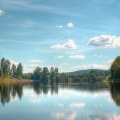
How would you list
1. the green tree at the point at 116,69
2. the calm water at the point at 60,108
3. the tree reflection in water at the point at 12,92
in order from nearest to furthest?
the calm water at the point at 60,108
the tree reflection in water at the point at 12,92
the green tree at the point at 116,69

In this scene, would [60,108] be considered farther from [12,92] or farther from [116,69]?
[116,69]

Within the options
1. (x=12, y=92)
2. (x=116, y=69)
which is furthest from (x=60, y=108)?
(x=116, y=69)

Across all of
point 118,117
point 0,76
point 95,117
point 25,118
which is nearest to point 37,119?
point 25,118

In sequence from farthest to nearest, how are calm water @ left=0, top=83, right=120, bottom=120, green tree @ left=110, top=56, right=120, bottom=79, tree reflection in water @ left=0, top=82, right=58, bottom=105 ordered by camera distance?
1. green tree @ left=110, top=56, right=120, bottom=79
2. tree reflection in water @ left=0, top=82, right=58, bottom=105
3. calm water @ left=0, top=83, right=120, bottom=120

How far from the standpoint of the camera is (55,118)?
32.7 metres

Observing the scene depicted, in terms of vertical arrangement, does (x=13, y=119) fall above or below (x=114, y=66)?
below

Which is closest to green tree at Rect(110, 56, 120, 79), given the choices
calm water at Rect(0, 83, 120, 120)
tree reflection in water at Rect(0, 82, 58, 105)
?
tree reflection in water at Rect(0, 82, 58, 105)

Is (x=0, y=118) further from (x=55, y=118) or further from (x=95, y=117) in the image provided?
(x=95, y=117)

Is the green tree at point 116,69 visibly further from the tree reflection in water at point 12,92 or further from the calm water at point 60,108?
the calm water at point 60,108

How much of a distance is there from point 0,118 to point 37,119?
14.8 ft

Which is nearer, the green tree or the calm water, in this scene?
the calm water

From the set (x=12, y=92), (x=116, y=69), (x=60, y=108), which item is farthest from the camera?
(x=116, y=69)

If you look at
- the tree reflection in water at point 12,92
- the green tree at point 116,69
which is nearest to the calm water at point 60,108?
the tree reflection in water at point 12,92

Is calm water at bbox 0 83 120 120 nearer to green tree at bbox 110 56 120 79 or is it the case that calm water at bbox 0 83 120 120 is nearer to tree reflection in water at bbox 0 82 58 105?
tree reflection in water at bbox 0 82 58 105
